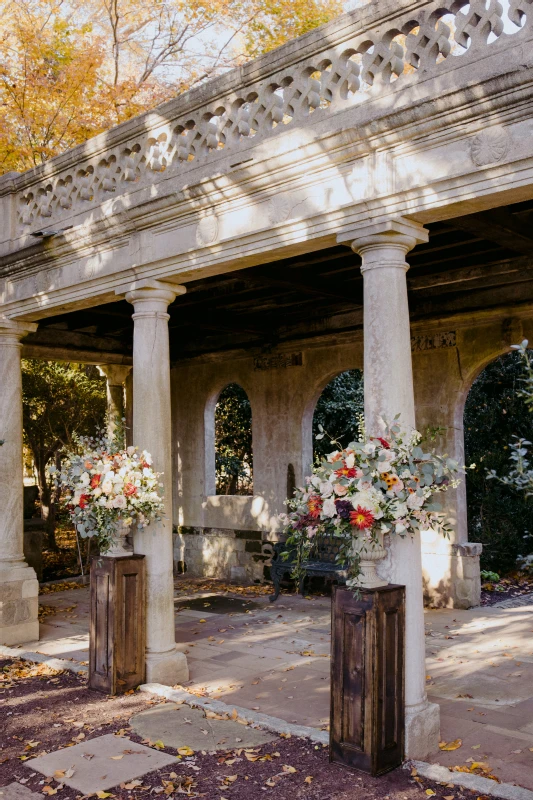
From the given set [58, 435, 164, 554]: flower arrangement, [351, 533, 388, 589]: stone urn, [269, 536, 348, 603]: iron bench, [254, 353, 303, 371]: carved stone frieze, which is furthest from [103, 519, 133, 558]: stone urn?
[254, 353, 303, 371]: carved stone frieze

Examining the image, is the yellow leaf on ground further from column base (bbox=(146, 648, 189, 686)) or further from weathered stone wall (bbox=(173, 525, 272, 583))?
weathered stone wall (bbox=(173, 525, 272, 583))

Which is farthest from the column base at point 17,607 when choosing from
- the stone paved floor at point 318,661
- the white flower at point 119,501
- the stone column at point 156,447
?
the white flower at point 119,501

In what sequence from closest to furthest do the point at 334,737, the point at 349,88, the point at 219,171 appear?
the point at 334,737
the point at 349,88
the point at 219,171

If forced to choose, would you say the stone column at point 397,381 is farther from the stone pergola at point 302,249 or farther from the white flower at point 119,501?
the white flower at point 119,501

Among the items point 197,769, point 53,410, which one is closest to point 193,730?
point 197,769

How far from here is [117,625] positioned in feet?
19.6

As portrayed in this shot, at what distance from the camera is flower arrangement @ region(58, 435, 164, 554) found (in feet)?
19.6

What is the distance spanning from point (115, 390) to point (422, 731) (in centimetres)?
A: 921

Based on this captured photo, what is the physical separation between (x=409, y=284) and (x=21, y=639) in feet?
18.8

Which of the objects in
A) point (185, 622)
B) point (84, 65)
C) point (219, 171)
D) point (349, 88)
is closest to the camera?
point (349, 88)

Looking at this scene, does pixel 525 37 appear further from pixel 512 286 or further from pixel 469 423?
pixel 469 423

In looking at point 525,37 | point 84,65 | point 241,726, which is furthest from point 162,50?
point 241,726

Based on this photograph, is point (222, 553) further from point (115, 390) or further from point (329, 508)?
point (329, 508)

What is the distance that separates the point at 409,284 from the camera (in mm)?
8305
